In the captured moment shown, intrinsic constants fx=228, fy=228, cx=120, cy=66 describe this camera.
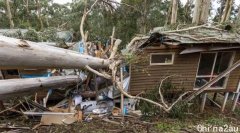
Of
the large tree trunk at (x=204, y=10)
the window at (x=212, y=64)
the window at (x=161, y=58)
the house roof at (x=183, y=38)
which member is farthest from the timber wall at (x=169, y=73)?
the large tree trunk at (x=204, y=10)

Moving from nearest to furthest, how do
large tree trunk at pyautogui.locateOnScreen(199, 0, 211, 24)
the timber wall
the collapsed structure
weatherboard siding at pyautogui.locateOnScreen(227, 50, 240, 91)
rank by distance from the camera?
the collapsed structure
the timber wall
weatherboard siding at pyautogui.locateOnScreen(227, 50, 240, 91)
large tree trunk at pyautogui.locateOnScreen(199, 0, 211, 24)

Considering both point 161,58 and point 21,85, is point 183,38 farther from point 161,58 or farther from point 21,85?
point 21,85

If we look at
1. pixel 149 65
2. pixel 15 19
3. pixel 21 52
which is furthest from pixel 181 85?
pixel 15 19

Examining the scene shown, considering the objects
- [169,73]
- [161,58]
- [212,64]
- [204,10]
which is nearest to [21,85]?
[161,58]

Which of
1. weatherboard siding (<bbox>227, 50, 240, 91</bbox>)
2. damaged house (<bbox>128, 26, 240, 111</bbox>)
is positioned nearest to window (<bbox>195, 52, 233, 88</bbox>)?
damaged house (<bbox>128, 26, 240, 111</bbox>)

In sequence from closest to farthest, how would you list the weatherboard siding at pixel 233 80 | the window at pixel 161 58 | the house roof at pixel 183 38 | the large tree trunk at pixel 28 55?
1. the large tree trunk at pixel 28 55
2. the house roof at pixel 183 38
3. the window at pixel 161 58
4. the weatherboard siding at pixel 233 80

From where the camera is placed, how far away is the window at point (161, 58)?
9680 mm

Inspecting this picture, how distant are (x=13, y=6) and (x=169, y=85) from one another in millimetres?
23606

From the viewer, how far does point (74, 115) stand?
8828 millimetres

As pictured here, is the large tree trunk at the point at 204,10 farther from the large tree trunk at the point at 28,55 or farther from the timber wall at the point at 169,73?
the large tree trunk at the point at 28,55

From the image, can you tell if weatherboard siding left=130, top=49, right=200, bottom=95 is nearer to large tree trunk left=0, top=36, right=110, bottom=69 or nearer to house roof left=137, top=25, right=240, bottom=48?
house roof left=137, top=25, right=240, bottom=48

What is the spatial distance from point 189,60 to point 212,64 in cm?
101

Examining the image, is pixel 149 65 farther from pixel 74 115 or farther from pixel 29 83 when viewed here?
pixel 29 83

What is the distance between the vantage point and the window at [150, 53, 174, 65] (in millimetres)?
9680
